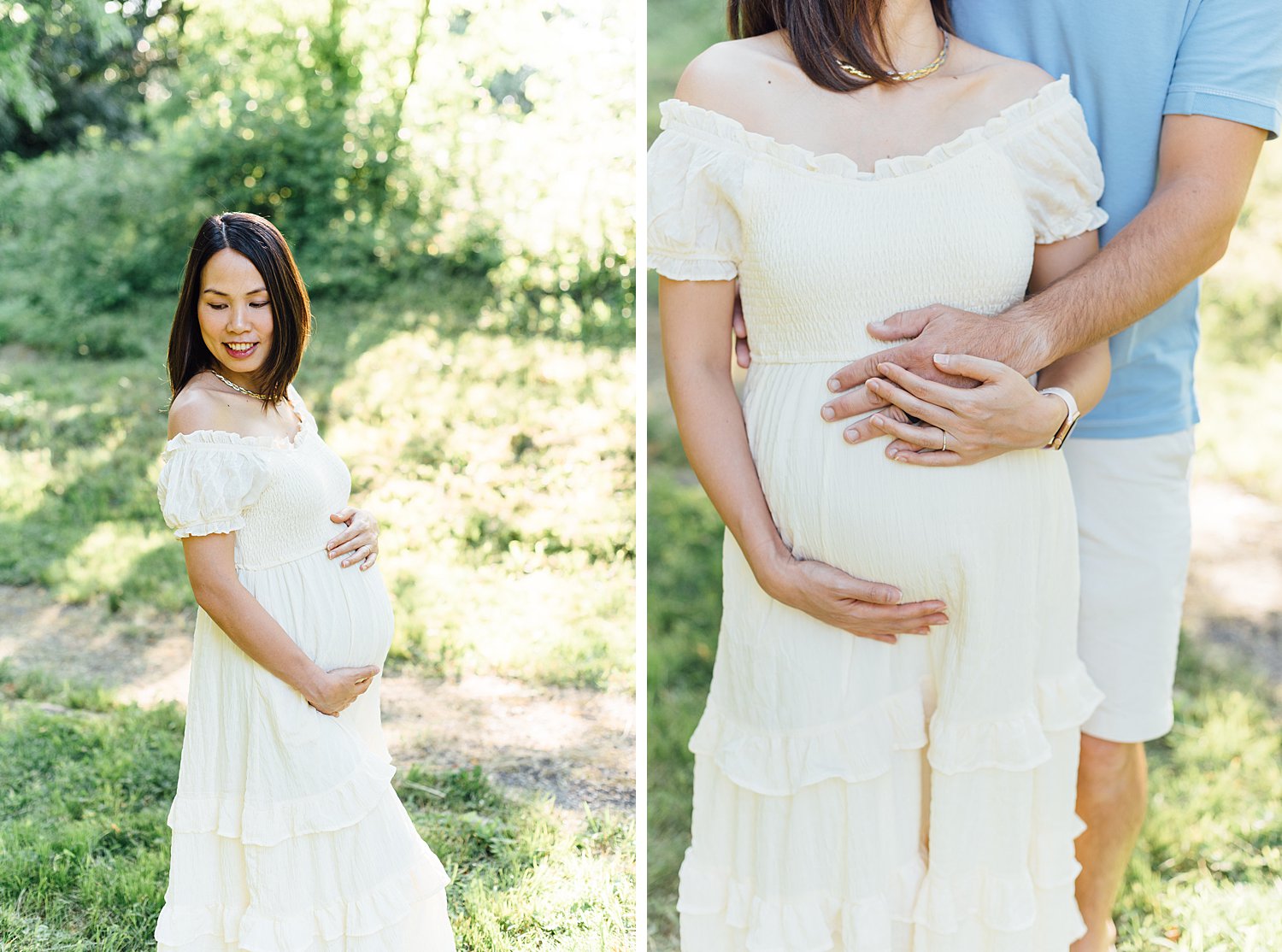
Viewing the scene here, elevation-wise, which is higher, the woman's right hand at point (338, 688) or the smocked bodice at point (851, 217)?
the smocked bodice at point (851, 217)

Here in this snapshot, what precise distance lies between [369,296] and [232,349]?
24.2ft

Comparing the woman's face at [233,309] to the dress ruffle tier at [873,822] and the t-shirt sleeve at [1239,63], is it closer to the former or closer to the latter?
the dress ruffle tier at [873,822]

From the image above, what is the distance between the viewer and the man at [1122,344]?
6.31 ft

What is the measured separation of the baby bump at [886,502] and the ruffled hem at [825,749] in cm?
23

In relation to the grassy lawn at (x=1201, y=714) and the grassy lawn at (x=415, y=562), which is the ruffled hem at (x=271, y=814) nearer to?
the grassy lawn at (x=415, y=562)

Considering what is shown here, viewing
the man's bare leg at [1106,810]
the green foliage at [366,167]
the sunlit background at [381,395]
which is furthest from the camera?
the green foliage at [366,167]

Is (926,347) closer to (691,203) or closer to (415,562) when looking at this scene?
(691,203)

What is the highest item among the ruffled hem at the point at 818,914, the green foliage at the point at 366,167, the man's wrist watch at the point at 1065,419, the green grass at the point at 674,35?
the green grass at the point at 674,35

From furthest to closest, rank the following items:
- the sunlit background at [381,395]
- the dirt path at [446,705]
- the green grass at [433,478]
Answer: the green grass at [433,478] → the dirt path at [446,705] → the sunlit background at [381,395]

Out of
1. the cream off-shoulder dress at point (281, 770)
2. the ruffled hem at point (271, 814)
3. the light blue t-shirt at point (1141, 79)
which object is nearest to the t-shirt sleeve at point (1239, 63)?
the light blue t-shirt at point (1141, 79)

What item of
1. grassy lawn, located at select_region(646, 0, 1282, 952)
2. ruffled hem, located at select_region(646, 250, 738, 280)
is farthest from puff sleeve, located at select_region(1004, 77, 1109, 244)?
grassy lawn, located at select_region(646, 0, 1282, 952)

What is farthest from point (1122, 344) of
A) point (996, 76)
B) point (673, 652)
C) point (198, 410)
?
point (673, 652)

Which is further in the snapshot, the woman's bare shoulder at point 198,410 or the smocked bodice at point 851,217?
the woman's bare shoulder at point 198,410

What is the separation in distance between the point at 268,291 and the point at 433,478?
14.0 feet
